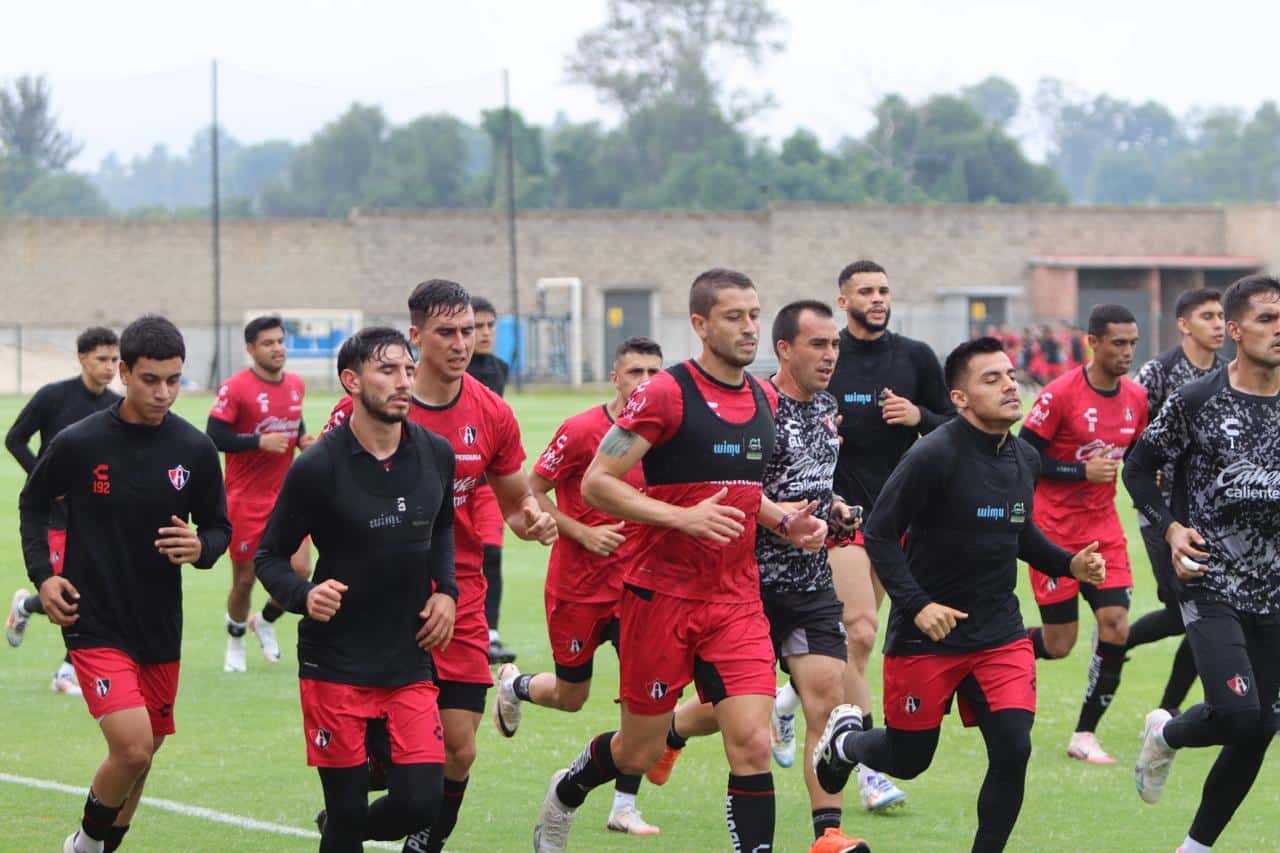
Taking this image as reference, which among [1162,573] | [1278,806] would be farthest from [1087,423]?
[1278,806]

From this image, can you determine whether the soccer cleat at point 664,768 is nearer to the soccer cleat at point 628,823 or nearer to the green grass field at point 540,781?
the green grass field at point 540,781

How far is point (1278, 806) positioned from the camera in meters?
8.53

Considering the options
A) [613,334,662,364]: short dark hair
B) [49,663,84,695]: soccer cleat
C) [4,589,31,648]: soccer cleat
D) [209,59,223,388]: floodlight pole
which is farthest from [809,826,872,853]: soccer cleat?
[209,59,223,388]: floodlight pole

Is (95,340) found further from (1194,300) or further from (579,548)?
(1194,300)

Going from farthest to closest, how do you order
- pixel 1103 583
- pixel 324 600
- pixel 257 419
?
pixel 257 419, pixel 1103 583, pixel 324 600

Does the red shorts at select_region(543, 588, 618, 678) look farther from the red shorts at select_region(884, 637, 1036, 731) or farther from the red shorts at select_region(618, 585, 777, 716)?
the red shorts at select_region(884, 637, 1036, 731)

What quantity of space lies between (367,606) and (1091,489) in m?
5.04

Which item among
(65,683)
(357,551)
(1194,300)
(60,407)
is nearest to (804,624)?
(357,551)

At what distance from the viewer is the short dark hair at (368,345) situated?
6.23 m

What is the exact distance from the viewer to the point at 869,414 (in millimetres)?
9164

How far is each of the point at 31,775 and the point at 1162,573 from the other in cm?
575

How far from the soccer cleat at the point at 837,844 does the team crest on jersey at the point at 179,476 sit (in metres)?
2.74

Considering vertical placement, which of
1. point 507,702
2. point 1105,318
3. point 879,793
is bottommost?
point 879,793

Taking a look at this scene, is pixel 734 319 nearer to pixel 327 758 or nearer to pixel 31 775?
pixel 327 758
